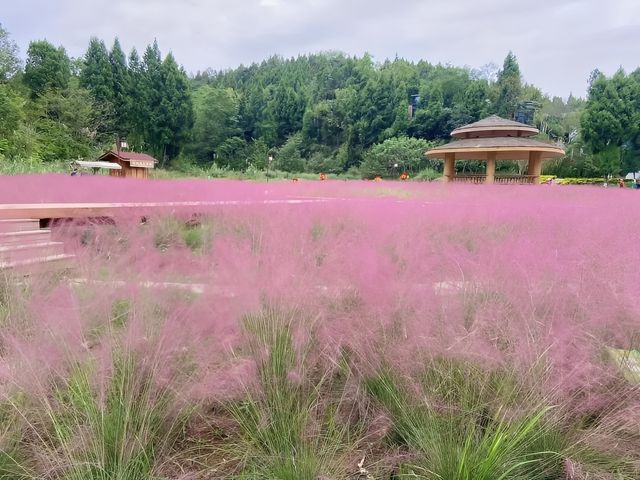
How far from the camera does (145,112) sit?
137 feet

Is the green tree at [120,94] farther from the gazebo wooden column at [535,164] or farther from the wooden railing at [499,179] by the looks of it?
the gazebo wooden column at [535,164]

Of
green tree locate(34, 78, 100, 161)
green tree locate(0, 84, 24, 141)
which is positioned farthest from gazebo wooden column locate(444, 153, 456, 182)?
green tree locate(34, 78, 100, 161)

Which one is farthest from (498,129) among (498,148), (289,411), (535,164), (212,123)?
(212,123)

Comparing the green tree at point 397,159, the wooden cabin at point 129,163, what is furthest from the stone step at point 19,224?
the green tree at point 397,159

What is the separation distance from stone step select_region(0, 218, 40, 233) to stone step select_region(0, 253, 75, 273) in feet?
4.40

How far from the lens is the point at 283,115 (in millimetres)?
52281

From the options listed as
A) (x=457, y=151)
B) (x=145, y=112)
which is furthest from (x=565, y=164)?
(x=145, y=112)

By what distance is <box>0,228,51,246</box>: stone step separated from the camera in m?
3.49

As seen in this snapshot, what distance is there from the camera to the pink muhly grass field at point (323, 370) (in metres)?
1.29

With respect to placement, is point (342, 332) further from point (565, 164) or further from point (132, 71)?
point (132, 71)

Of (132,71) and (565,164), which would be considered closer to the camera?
(565,164)

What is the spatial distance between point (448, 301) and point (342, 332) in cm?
46

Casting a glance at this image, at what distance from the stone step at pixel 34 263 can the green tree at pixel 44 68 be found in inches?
1679

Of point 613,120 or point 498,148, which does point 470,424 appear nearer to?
point 498,148
